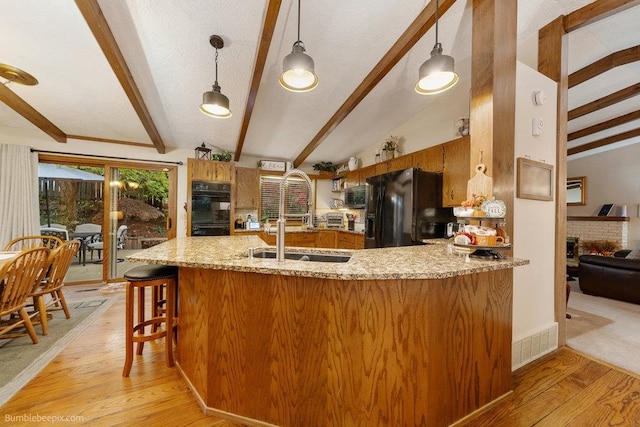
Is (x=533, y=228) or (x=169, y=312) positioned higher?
(x=533, y=228)

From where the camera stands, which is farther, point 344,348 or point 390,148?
point 390,148

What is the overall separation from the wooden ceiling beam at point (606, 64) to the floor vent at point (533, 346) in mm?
3130

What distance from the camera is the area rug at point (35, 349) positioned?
174 centimetres

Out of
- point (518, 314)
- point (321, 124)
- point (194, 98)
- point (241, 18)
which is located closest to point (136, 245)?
point (194, 98)

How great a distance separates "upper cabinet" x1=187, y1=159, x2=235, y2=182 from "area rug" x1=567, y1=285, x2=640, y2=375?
5.08m

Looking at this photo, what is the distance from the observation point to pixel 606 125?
15.6 ft

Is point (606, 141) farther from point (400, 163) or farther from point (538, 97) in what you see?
point (538, 97)

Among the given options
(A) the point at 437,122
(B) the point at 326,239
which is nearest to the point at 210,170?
(B) the point at 326,239

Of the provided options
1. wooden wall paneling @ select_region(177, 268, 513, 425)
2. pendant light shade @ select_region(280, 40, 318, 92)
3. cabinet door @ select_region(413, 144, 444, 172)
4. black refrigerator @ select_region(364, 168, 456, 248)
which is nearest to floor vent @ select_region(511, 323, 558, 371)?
wooden wall paneling @ select_region(177, 268, 513, 425)

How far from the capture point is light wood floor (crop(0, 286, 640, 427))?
4.79 ft

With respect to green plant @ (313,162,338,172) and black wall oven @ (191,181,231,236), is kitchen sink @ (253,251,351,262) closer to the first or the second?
black wall oven @ (191,181,231,236)

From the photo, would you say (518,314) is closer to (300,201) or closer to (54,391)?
(54,391)

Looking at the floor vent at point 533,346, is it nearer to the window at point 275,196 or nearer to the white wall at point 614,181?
the window at point 275,196

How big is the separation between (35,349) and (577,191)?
9.93 metres
